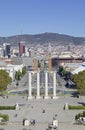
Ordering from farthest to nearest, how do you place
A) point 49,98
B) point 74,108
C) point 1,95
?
point 1,95
point 49,98
point 74,108

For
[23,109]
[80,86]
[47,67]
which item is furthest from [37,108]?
[47,67]

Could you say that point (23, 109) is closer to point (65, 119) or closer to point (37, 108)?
point (37, 108)

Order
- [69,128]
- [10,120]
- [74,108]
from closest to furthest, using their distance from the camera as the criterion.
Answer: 1. [69,128]
2. [10,120]
3. [74,108]

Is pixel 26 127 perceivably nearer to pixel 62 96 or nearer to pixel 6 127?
pixel 6 127

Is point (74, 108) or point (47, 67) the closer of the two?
point (74, 108)

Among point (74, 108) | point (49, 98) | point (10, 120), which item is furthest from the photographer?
point (49, 98)

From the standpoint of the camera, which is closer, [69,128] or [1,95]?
[69,128]

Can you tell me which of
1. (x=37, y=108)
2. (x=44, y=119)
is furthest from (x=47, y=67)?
(x=44, y=119)

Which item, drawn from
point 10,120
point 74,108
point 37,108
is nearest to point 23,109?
point 37,108

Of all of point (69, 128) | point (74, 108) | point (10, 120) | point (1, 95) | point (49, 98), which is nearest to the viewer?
point (69, 128)
